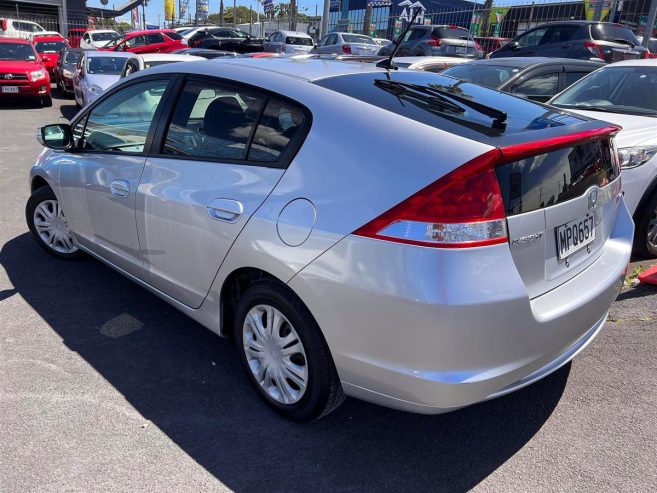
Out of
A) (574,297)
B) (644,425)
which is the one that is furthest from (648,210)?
(574,297)

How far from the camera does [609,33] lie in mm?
12586

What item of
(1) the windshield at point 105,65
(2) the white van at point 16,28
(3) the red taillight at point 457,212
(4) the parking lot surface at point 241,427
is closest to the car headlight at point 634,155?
(4) the parking lot surface at point 241,427

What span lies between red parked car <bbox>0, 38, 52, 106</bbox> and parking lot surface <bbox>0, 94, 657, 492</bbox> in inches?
496

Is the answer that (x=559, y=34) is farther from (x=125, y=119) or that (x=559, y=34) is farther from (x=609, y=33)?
(x=125, y=119)

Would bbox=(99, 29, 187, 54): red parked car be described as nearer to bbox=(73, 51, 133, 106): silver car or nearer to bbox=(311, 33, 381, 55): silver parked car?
bbox=(311, 33, 381, 55): silver parked car

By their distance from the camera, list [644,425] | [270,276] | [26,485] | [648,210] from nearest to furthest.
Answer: [26,485]
[270,276]
[644,425]
[648,210]

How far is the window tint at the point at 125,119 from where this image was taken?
11.7 feet

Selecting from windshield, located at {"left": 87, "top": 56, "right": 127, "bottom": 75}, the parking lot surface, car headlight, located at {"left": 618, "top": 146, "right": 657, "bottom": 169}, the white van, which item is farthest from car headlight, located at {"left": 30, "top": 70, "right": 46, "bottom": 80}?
the white van

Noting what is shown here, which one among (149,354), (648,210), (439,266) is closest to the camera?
(439,266)

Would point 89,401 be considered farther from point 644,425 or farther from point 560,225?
point 644,425

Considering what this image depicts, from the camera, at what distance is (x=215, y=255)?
290 cm

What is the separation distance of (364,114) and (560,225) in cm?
96

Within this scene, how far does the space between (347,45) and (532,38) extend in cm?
738

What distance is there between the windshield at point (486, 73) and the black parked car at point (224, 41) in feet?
56.6
